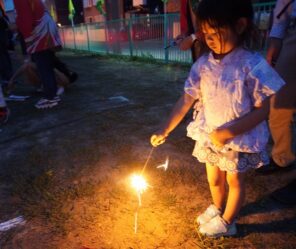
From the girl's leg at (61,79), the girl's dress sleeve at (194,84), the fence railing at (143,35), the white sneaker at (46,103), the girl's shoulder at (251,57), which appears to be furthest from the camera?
the fence railing at (143,35)

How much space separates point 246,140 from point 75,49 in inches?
732

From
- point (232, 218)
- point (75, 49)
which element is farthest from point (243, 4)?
point (75, 49)

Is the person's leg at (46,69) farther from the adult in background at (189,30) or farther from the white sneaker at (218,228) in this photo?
the white sneaker at (218,228)

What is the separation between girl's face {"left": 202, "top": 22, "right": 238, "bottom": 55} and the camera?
161 cm

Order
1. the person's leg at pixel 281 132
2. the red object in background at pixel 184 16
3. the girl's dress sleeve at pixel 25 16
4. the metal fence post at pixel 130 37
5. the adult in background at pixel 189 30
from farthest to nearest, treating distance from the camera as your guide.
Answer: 1. the metal fence post at pixel 130 37
2. the girl's dress sleeve at pixel 25 16
3. the red object in background at pixel 184 16
4. the adult in background at pixel 189 30
5. the person's leg at pixel 281 132

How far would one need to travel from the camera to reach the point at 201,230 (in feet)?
7.22

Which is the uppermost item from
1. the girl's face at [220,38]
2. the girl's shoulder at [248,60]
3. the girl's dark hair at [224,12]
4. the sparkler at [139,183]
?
the girl's dark hair at [224,12]

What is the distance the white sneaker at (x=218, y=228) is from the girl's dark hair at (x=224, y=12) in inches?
51.1

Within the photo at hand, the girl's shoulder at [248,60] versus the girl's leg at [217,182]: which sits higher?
the girl's shoulder at [248,60]

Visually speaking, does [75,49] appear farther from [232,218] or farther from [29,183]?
[232,218]

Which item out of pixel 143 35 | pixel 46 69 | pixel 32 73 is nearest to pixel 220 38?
pixel 46 69

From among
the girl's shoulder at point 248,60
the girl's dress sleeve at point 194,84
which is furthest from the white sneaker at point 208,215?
the girl's shoulder at point 248,60

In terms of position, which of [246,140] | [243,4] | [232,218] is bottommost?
[232,218]

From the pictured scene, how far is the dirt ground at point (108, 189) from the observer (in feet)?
7.25
